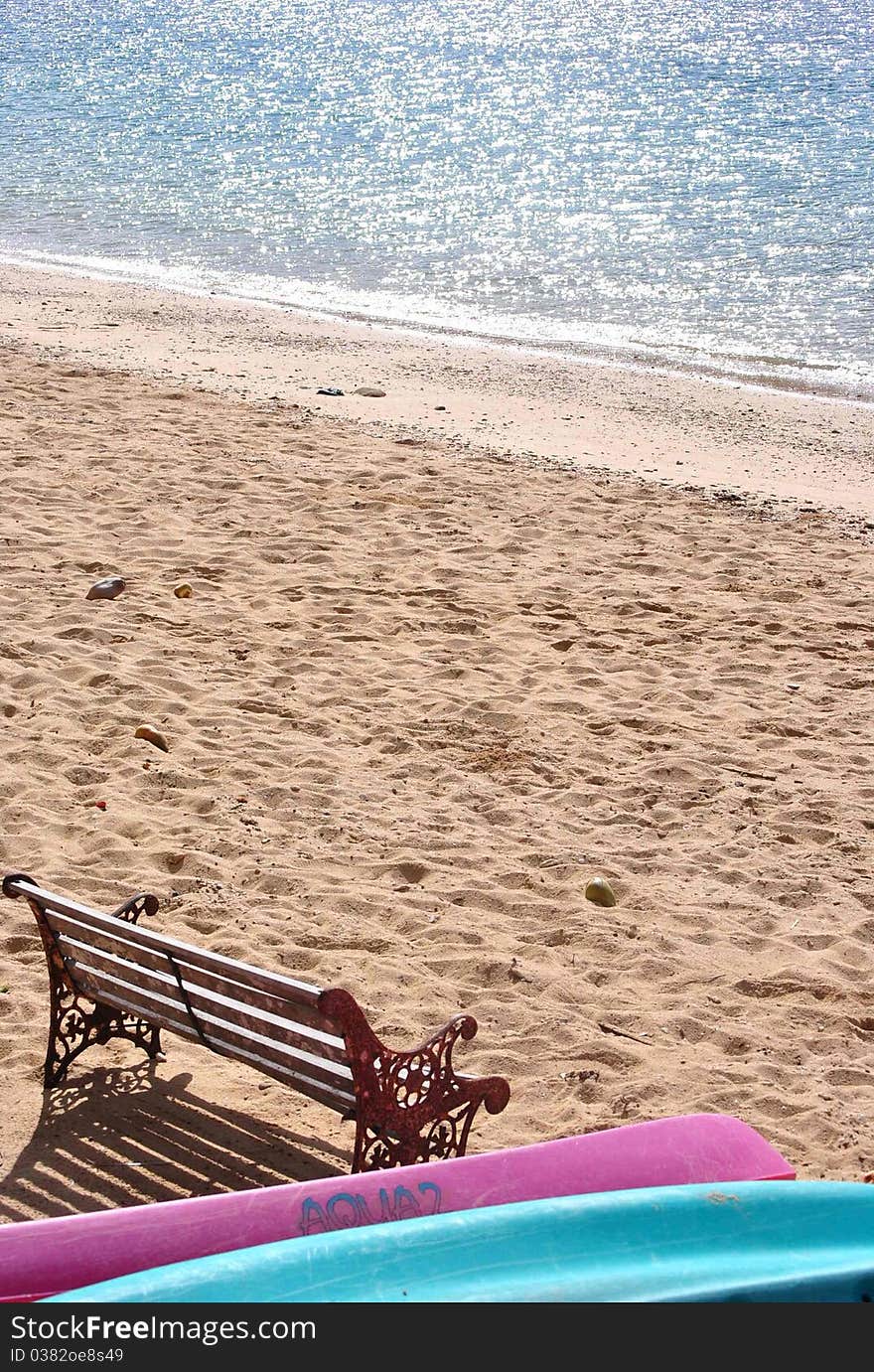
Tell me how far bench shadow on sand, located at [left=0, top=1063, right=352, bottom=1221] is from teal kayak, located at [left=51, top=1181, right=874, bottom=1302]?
115cm

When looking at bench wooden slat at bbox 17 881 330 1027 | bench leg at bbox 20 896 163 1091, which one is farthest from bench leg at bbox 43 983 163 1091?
bench wooden slat at bbox 17 881 330 1027

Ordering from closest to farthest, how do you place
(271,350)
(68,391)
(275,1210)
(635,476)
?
1. (275,1210)
2. (635,476)
3. (68,391)
4. (271,350)

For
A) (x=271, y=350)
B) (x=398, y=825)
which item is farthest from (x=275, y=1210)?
(x=271, y=350)

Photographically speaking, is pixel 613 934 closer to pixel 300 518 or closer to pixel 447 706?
pixel 447 706

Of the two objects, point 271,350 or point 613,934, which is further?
point 271,350

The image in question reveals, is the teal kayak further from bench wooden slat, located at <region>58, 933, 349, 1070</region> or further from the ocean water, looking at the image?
the ocean water

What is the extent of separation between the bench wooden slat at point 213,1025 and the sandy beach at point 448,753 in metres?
0.38

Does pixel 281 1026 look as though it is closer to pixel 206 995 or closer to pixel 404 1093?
pixel 206 995

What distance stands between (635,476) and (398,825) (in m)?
5.14

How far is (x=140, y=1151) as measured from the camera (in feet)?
13.2

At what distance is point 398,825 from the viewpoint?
573cm

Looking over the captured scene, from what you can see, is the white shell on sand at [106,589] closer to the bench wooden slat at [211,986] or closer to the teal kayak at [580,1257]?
the bench wooden slat at [211,986]

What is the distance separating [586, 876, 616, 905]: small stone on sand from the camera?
5.28 metres

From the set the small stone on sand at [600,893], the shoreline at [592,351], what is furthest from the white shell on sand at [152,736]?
the shoreline at [592,351]
